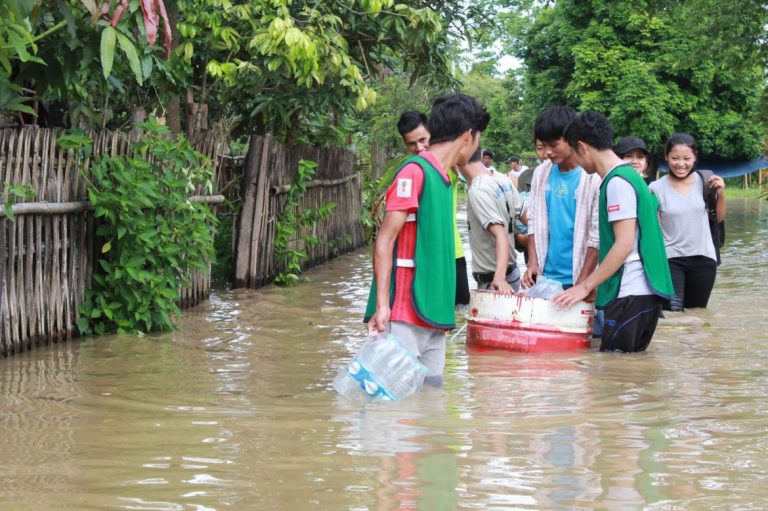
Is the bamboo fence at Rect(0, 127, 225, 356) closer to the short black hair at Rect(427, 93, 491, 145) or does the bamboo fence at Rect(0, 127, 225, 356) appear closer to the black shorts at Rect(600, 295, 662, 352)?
the short black hair at Rect(427, 93, 491, 145)

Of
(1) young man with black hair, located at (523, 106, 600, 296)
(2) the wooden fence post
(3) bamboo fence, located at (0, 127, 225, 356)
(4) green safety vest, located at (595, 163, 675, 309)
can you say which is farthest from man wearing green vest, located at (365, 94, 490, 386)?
(2) the wooden fence post

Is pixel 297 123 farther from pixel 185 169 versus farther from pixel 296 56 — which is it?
pixel 185 169

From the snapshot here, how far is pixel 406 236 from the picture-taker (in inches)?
230

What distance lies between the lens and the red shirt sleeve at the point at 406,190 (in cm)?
571

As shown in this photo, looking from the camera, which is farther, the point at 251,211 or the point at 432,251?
the point at 251,211

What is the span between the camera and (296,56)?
415 inches

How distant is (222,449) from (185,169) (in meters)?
4.84

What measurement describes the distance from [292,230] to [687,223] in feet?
16.9

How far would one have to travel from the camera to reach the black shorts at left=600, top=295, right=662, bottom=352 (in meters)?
7.16

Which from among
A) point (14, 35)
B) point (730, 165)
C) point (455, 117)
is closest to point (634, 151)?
point (455, 117)

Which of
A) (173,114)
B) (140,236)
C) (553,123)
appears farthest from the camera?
(173,114)

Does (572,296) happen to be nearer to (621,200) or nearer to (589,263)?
(589,263)

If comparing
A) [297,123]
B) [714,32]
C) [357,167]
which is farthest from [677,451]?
[714,32]

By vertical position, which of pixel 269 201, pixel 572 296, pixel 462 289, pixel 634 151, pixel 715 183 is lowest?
pixel 572 296
